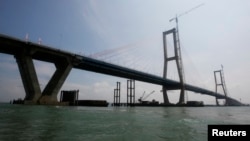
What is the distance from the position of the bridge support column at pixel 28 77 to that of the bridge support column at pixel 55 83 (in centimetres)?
212

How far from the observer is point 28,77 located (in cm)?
4253

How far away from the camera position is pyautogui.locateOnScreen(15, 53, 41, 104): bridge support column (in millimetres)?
42094

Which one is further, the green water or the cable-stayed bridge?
the cable-stayed bridge

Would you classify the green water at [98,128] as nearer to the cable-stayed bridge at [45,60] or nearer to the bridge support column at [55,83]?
the cable-stayed bridge at [45,60]

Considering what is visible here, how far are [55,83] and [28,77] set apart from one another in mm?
6583

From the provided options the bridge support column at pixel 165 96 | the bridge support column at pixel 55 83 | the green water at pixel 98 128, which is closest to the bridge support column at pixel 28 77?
the bridge support column at pixel 55 83

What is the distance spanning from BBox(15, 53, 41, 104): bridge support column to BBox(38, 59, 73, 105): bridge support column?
83.6 inches

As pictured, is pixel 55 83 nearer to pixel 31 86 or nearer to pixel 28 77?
pixel 31 86

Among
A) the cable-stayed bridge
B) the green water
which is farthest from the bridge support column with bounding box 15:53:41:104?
the green water

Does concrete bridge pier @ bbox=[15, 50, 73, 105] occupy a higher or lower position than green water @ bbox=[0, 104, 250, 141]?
higher

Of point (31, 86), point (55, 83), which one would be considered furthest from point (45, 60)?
point (31, 86)

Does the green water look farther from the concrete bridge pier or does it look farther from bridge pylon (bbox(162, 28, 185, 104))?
bridge pylon (bbox(162, 28, 185, 104))

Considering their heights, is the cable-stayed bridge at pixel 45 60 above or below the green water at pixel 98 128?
above

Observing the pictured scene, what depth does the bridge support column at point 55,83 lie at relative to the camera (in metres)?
43.9
